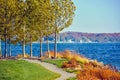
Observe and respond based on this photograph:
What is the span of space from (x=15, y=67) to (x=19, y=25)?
1855 centimetres

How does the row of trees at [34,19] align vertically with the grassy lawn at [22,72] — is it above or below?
above

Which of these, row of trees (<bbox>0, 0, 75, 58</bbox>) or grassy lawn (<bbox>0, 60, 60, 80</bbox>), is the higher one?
row of trees (<bbox>0, 0, 75, 58</bbox>)

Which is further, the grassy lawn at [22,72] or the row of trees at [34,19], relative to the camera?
the row of trees at [34,19]

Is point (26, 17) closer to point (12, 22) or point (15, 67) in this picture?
point (12, 22)

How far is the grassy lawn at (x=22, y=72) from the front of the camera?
110 ft

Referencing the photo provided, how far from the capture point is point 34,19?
2221 inches

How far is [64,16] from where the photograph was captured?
190 feet

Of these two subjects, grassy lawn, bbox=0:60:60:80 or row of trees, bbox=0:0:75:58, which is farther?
row of trees, bbox=0:0:75:58

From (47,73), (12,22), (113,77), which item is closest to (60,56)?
(12,22)

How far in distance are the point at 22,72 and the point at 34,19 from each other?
21976 mm

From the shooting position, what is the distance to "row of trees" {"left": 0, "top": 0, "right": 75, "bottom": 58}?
2088 inches

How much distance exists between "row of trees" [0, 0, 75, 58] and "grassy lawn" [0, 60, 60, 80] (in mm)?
14196

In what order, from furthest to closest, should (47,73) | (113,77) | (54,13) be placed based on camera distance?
(54,13) < (47,73) < (113,77)

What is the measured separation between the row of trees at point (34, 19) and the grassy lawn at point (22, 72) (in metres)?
14.2
